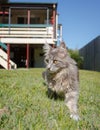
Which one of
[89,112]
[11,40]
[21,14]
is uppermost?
[21,14]

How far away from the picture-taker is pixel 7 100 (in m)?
5.81

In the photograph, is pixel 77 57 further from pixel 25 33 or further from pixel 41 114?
pixel 41 114

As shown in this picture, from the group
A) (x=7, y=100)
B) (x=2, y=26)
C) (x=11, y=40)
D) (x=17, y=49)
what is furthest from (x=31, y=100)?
(x=17, y=49)

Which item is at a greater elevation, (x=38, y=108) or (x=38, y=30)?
(x=38, y=30)

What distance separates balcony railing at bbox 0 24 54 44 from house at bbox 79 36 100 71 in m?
6.37

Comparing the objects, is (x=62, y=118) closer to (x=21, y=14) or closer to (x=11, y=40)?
(x=11, y=40)

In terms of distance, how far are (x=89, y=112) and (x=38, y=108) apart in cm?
102

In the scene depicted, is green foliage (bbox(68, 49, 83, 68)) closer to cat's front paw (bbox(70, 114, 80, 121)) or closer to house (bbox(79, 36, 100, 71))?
house (bbox(79, 36, 100, 71))

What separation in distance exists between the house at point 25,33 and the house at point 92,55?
4807 millimetres

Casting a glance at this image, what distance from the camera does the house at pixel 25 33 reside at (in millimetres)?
23078

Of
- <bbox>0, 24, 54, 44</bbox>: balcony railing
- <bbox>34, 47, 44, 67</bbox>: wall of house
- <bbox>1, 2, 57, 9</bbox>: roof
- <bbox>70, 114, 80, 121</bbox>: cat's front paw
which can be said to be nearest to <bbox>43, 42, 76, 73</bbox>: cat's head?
<bbox>70, 114, 80, 121</bbox>: cat's front paw

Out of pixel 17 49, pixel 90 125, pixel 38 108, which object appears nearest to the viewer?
pixel 90 125

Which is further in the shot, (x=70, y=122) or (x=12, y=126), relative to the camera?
(x=70, y=122)

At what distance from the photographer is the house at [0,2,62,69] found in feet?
75.7
